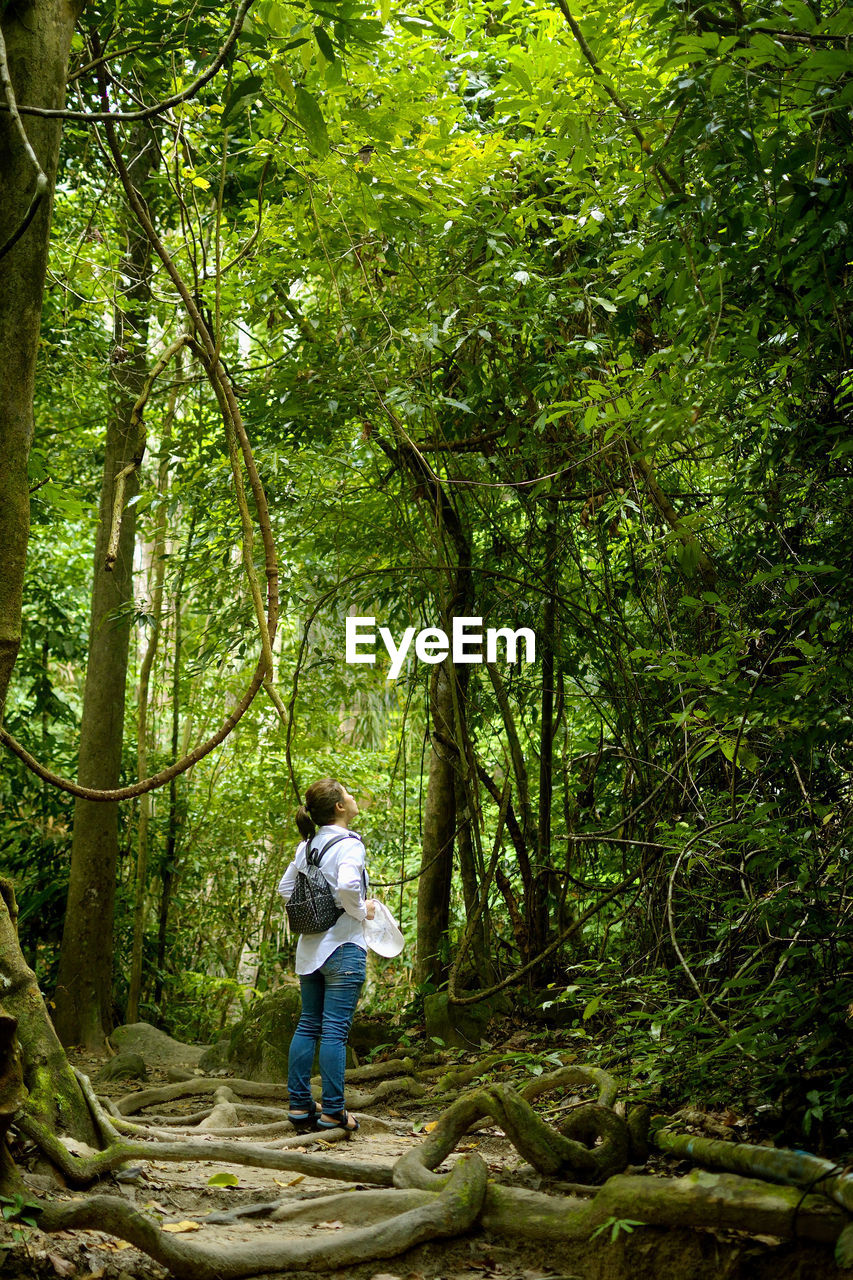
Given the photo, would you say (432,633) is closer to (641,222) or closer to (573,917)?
(573,917)

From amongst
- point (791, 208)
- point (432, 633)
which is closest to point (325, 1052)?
point (432, 633)

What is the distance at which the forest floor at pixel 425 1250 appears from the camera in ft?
7.52

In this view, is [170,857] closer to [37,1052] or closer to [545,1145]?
[37,1052]

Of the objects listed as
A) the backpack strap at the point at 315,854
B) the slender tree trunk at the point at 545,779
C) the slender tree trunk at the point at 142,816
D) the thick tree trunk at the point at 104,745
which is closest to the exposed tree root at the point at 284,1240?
the backpack strap at the point at 315,854

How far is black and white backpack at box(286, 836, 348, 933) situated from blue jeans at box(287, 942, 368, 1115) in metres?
0.14

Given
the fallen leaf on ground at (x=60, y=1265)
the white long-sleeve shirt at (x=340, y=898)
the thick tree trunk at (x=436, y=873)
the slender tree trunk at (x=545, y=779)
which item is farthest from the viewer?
the thick tree trunk at (x=436, y=873)

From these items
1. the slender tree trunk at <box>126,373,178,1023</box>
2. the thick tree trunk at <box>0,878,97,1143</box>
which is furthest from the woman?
the slender tree trunk at <box>126,373,178,1023</box>

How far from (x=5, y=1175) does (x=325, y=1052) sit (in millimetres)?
2152

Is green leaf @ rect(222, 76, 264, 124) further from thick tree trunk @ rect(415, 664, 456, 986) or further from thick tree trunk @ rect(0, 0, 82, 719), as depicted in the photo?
thick tree trunk @ rect(415, 664, 456, 986)

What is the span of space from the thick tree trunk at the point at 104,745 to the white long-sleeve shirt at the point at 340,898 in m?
2.88

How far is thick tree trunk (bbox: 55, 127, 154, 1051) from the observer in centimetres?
683

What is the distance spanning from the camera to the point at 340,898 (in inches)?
174

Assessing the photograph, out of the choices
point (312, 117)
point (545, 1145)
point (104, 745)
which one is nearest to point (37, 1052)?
point (545, 1145)

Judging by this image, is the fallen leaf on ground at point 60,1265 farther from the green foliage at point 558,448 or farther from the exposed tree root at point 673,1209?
the green foliage at point 558,448
